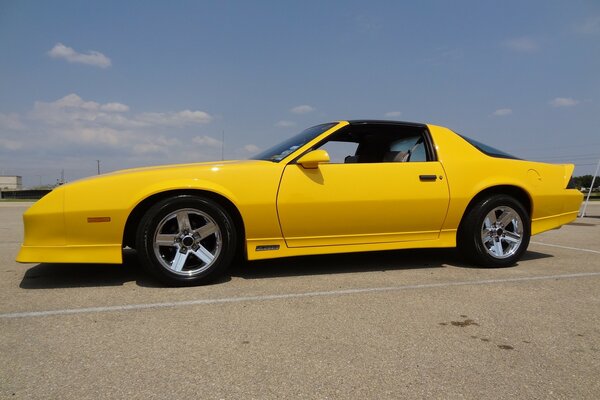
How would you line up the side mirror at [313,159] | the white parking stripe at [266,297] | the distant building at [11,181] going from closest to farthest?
the white parking stripe at [266,297]
the side mirror at [313,159]
the distant building at [11,181]

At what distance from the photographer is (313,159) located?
12.2ft

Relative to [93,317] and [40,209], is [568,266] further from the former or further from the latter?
[40,209]

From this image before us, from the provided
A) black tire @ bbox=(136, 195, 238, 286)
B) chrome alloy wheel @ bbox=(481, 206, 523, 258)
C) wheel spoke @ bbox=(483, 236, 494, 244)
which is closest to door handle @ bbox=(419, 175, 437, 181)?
chrome alloy wheel @ bbox=(481, 206, 523, 258)

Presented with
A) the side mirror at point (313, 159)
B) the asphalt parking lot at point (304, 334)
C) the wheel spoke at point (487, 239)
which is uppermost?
the side mirror at point (313, 159)

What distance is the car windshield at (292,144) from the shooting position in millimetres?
4045

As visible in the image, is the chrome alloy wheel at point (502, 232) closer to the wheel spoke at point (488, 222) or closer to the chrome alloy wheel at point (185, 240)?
the wheel spoke at point (488, 222)

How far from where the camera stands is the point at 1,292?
11.1 feet

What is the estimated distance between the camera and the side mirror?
3.72 meters

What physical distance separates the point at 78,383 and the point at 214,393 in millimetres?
640

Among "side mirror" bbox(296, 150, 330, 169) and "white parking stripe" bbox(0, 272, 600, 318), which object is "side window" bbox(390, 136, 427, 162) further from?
"white parking stripe" bbox(0, 272, 600, 318)

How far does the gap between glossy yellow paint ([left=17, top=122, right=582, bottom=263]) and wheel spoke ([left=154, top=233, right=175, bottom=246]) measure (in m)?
0.29

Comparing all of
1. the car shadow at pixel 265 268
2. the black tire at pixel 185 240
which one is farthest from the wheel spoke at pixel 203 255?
the car shadow at pixel 265 268

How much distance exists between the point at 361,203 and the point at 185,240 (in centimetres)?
159

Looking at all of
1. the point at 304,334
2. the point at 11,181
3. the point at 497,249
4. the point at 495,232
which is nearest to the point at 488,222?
the point at 495,232
